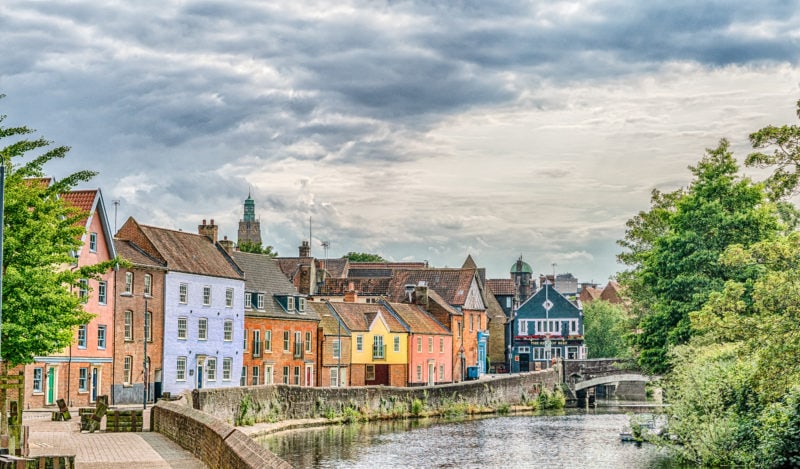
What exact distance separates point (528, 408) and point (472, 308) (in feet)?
61.3

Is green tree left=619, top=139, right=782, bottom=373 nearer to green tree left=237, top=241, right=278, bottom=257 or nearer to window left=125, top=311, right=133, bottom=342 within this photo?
window left=125, top=311, right=133, bottom=342

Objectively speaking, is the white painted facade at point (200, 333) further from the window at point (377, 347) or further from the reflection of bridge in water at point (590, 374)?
the reflection of bridge in water at point (590, 374)

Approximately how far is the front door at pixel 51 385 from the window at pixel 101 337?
4.65 meters

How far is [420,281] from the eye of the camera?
9850cm

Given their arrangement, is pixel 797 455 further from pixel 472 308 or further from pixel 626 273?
pixel 472 308

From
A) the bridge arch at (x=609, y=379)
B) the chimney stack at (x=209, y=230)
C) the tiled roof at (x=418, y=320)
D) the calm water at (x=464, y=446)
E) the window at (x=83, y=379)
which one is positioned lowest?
the calm water at (x=464, y=446)

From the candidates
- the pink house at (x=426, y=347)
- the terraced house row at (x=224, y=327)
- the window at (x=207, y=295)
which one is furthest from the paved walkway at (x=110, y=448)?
the pink house at (x=426, y=347)

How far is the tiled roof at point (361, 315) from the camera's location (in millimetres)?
80562

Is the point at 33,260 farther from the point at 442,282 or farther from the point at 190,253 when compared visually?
the point at 442,282

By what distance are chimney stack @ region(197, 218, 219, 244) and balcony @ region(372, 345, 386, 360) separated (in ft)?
48.8

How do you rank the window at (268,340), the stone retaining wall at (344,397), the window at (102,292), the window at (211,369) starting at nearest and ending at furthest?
the stone retaining wall at (344,397) → the window at (102,292) → the window at (211,369) → the window at (268,340)

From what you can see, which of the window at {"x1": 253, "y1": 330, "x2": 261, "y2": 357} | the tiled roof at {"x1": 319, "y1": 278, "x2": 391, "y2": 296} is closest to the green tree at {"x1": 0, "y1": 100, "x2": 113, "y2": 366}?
the window at {"x1": 253, "y1": 330, "x2": 261, "y2": 357}

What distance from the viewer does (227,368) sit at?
230ft

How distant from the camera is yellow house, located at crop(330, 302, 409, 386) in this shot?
80438mm
